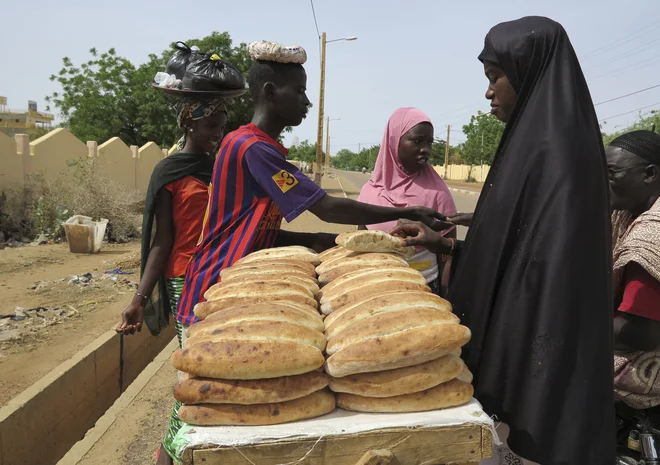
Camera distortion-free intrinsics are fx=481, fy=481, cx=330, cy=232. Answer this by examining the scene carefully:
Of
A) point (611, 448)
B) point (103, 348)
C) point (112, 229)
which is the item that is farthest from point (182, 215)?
point (112, 229)

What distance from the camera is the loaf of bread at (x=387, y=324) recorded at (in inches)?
51.3

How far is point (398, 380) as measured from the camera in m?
1.29

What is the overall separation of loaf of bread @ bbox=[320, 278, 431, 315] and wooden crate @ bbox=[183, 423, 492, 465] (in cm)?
41

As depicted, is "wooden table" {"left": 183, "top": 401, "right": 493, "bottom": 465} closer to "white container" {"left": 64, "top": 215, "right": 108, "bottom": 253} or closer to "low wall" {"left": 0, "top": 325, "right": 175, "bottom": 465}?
"low wall" {"left": 0, "top": 325, "right": 175, "bottom": 465}

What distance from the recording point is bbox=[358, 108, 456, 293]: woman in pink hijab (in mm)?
3236

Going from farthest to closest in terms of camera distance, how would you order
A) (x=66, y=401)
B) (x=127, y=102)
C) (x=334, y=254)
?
(x=127, y=102) < (x=66, y=401) < (x=334, y=254)

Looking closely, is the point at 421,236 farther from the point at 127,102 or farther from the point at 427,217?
the point at 127,102

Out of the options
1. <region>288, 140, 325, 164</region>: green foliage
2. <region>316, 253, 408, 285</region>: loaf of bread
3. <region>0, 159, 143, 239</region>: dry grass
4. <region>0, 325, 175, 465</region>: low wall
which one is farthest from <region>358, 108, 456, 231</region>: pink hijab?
<region>288, 140, 325, 164</region>: green foliage

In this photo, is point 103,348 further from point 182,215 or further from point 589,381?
point 589,381

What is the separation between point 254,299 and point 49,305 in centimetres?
629

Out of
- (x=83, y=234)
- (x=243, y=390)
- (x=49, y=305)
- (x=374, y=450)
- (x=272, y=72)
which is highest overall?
(x=272, y=72)

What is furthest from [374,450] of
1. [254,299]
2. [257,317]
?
[254,299]

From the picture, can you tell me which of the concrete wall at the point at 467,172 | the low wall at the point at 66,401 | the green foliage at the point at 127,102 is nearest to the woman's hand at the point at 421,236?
the low wall at the point at 66,401

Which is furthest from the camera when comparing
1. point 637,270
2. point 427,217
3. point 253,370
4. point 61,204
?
point 61,204
